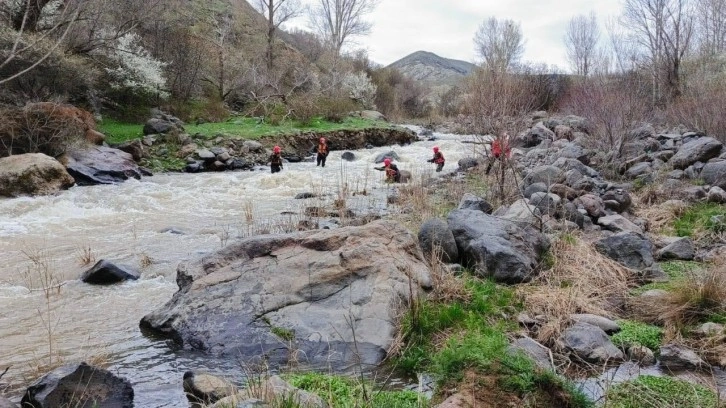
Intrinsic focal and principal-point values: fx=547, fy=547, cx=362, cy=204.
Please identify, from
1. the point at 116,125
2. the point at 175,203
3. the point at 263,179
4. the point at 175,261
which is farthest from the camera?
the point at 116,125

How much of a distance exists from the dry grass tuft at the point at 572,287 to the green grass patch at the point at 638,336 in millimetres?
379

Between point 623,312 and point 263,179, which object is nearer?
point 623,312

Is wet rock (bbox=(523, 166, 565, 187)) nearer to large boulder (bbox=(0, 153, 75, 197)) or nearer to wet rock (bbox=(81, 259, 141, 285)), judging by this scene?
wet rock (bbox=(81, 259, 141, 285))

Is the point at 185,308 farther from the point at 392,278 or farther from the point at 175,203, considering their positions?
the point at 175,203

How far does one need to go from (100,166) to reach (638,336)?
49.5ft

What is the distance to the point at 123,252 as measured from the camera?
8.53 m

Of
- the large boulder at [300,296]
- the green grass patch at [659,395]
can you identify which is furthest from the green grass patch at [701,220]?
the green grass patch at [659,395]

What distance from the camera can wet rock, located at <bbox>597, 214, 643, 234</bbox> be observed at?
8.34m

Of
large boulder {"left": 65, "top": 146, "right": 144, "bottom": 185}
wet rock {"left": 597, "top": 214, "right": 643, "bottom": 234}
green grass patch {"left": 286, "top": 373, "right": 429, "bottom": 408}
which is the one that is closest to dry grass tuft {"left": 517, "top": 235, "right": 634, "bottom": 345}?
wet rock {"left": 597, "top": 214, "right": 643, "bottom": 234}

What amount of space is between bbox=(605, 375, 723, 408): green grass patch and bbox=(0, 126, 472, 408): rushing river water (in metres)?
2.88

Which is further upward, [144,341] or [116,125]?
[116,125]

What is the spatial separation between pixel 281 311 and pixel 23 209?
8.85m

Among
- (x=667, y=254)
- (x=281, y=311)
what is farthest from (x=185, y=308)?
(x=667, y=254)

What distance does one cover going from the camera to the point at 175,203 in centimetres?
1311
